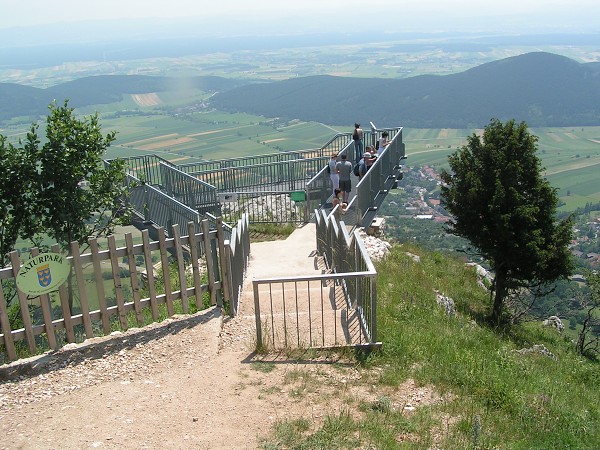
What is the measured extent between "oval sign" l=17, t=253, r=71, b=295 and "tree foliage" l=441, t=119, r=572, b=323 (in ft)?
32.7

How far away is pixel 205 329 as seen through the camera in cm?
809

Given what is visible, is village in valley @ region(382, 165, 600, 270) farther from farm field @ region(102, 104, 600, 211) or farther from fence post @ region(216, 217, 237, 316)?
fence post @ region(216, 217, 237, 316)

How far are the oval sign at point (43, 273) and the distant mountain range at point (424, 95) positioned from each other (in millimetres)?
123805

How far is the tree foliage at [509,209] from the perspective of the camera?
14.0m

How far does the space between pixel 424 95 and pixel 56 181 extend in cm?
14172

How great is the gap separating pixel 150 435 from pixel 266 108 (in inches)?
5875

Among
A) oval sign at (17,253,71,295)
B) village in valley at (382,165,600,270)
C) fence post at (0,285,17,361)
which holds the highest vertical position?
oval sign at (17,253,71,295)

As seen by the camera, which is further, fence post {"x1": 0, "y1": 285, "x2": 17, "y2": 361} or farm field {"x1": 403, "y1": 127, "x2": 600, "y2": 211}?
farm field {"x1": 403, "y1": 127, "x2": 600, "y2": 211}

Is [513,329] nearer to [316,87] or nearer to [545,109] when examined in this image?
[545,109]

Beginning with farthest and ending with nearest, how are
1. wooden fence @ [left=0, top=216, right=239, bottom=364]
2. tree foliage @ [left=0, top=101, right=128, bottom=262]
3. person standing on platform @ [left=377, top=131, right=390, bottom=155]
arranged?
person standing on platform @ [left=377, top=131, right=390, bottom=155] → tree foliage @ [left=0, top=101, right=128, bottom=262] → wooden fence @ [left=0, top=216, right=239, bottom=364]

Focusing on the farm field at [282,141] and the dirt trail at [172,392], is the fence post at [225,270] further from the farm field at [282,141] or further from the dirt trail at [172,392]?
the farm field at [282,141]

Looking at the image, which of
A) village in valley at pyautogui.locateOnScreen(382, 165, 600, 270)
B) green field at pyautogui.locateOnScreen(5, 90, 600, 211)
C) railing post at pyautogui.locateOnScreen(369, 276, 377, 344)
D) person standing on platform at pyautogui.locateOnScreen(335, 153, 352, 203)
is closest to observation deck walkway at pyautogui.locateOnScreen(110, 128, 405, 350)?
railing post at pyautogui.locateOnScreen(369, 276, 377, 344)

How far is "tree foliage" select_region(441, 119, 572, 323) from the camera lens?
45.8ft

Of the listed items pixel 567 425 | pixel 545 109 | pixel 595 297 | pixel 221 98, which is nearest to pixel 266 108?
pixel 221 98
